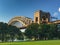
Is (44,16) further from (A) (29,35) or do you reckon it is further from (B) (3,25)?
(B) (3,25)

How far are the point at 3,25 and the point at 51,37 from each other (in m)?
9.94

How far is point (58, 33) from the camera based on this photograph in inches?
1495

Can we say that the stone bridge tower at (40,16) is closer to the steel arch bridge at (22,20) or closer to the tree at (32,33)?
the steel arch bridge at (22,20)

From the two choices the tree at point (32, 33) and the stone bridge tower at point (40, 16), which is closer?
the tree at point (32, 33)

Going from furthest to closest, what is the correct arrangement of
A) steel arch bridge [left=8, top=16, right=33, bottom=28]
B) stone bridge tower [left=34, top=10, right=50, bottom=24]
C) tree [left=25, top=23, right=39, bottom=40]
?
steel arch bridge [left=8, top=16, right=33, bottom=28]
stone bridge tower [left=34, top=10, right=50, bottom=24]
tree [left=25, top=23, right=39, bottom=40]

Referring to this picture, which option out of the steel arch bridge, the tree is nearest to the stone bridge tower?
the steel arch bridge

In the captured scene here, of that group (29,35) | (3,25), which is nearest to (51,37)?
(29,35)

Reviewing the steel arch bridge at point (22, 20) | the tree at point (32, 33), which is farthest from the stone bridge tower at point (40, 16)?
the tree at point (32, 33)

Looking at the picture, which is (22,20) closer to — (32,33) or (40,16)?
(40,16)

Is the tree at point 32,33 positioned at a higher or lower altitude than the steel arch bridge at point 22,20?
lower

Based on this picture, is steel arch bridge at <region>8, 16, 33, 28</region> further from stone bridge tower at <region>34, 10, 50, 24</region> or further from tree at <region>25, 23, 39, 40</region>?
tree at <region>25, 23, 39, 40</region>

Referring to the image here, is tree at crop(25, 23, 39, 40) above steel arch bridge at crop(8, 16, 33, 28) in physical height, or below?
below

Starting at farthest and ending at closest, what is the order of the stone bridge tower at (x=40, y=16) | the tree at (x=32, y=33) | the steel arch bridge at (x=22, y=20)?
the steel arch bridge at (x=22, y=20) → the stone bridge tower at (x=40, y=16) → the tree at (x=32, y=33)

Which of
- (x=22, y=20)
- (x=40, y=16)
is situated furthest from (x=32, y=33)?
(x=22, y=20)
